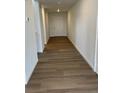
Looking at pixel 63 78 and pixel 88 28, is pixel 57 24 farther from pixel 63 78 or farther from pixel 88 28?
pixel 63 78

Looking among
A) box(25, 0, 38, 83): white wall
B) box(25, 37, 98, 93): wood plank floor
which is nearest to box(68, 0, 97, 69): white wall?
box(25, 37, 98, 93): wood plank floor

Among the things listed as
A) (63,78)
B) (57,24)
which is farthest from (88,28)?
(57,24)

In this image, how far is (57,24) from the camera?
51.7ft

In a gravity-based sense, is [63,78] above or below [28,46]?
below

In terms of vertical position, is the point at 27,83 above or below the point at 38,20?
below

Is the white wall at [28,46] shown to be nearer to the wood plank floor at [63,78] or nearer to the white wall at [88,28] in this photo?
the wood plank floor at [63,78]

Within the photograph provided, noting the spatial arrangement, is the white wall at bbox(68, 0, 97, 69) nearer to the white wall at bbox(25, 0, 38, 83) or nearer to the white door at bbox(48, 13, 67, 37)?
the white wall at bbox(25, 0, 38, 83)

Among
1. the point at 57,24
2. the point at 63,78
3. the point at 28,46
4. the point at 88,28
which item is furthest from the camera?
the point at 57,24

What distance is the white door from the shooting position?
1559 centimetres

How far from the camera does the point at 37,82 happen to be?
410 centimetres
